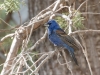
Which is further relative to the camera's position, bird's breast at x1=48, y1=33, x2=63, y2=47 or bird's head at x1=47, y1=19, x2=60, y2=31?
bird's breast at x1=48, y1=33, x2=63, y2=47

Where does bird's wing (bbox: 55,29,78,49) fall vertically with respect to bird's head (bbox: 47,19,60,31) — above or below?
below

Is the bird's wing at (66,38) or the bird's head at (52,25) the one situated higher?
the bird's head at (52,25)

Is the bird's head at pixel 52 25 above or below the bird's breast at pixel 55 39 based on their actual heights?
above

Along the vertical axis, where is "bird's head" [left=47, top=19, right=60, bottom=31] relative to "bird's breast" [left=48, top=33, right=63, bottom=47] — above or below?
above

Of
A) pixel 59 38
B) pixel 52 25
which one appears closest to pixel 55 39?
pixel 59 38

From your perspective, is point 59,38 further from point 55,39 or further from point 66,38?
point 66,38

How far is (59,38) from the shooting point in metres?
3.10

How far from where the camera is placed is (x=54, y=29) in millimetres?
3090

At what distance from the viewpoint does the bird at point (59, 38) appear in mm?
2934

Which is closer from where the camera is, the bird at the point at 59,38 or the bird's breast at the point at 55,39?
the bird at the point at 59,38

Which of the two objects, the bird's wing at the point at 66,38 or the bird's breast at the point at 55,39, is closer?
the bird's wing at the point at 66,38

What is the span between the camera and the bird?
2934 mm

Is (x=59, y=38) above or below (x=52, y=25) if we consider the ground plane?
below

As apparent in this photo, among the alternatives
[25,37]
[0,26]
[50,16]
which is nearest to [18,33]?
[25,37]
